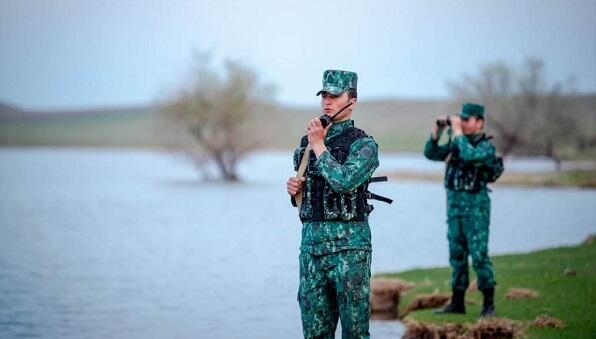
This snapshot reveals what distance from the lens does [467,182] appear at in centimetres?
1269

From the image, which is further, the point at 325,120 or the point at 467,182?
the point at 467,182

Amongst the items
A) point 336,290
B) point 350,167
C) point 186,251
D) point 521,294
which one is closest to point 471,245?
point 521,294

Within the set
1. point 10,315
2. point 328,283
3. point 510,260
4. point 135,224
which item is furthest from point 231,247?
point 328,283

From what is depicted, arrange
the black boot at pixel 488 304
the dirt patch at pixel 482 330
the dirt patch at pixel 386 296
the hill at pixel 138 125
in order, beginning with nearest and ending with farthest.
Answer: the dirt patch at pixel 482 330
the black boot at pixel 488 304
the dirt patch at pixel 386 296
the hill at pixel 138 125

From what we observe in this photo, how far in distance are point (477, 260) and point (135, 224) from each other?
25.3 metres

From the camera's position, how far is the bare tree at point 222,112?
226ft

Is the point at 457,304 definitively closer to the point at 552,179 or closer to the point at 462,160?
the point at 462,160

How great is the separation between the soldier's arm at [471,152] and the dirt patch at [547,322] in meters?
1.90

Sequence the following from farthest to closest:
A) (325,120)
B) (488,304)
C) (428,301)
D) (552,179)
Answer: (552,179)
(428,301)
(488,304)
(325,120)

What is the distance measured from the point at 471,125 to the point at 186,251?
15417mm

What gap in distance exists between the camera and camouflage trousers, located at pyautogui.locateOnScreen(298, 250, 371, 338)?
318 inches

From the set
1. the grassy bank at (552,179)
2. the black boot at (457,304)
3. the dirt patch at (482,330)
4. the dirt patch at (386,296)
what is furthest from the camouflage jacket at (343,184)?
the grassy bank at (552,179)

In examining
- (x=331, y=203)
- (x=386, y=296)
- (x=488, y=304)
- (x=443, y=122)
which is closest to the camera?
(x=331, y=203)

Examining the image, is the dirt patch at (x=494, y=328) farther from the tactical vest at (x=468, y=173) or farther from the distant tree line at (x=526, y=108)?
the distant tree line at (x=526, y=108)
